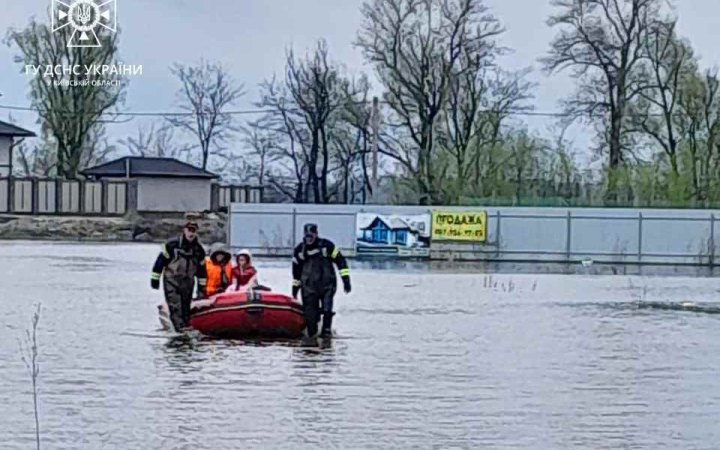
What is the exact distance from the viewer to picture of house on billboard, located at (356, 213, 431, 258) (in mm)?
53281

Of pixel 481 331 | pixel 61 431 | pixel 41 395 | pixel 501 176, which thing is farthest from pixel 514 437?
pixel 501 176

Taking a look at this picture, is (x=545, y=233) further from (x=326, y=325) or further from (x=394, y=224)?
(x=326, y=325)

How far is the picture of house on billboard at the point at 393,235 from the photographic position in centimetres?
5328

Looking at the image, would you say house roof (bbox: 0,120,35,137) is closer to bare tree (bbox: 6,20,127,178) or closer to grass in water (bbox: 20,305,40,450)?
bare tree (bbox: 6,20,127,178)

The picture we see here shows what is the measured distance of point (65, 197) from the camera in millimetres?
75125

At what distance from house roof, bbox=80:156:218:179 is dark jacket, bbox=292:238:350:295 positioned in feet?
190

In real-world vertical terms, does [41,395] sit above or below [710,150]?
below

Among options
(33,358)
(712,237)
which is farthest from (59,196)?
(33,358)

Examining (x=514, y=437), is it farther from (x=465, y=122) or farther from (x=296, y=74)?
(x=296, y=74)

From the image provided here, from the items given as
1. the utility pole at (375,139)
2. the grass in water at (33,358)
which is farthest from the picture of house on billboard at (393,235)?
the grass in water at (33,358)

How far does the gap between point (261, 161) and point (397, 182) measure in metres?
13.1

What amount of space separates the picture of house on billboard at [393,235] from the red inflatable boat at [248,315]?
109 ft


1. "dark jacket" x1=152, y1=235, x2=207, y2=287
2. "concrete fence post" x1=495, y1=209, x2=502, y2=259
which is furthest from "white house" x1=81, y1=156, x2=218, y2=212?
"dark jacket" x1=152, y1=235, x2=207, y2=287

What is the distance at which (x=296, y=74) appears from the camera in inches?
2867
